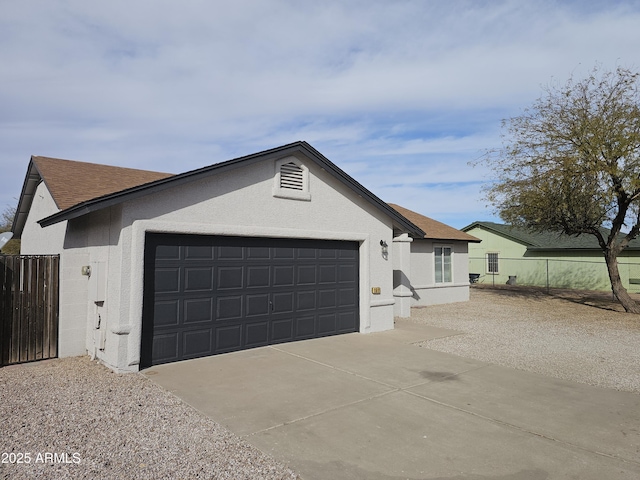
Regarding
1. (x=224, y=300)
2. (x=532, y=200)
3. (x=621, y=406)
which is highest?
(x=532, y=200)

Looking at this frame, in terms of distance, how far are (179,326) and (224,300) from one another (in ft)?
3.30

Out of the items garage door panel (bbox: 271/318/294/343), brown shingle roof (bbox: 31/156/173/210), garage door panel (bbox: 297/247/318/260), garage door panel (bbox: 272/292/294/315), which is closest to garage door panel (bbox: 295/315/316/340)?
garage door panel (bbox: 271/318/294/343)

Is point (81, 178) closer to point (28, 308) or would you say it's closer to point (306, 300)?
point (28, 308)

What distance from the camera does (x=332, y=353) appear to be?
8.84 meters

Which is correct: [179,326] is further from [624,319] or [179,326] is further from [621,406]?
[624,319]

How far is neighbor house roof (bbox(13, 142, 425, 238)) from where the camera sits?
7.30 meters

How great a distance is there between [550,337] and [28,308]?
12.0 metres

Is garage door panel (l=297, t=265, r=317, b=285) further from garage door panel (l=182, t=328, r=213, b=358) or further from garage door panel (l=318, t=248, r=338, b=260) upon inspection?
garage door panel (l=182, t=328, r=213, b=358)

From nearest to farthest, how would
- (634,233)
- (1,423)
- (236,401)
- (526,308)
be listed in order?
(1,423), (236,401), (634,233), (526,308)

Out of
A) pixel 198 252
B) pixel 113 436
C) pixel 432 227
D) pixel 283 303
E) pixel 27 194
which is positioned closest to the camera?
pixel 113 436

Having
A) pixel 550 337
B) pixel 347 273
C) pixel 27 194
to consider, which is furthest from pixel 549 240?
pixel 27 194

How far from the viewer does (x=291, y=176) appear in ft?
32.0

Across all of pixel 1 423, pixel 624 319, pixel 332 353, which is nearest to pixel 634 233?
pixel 624 319

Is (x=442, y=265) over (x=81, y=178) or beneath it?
beneath
